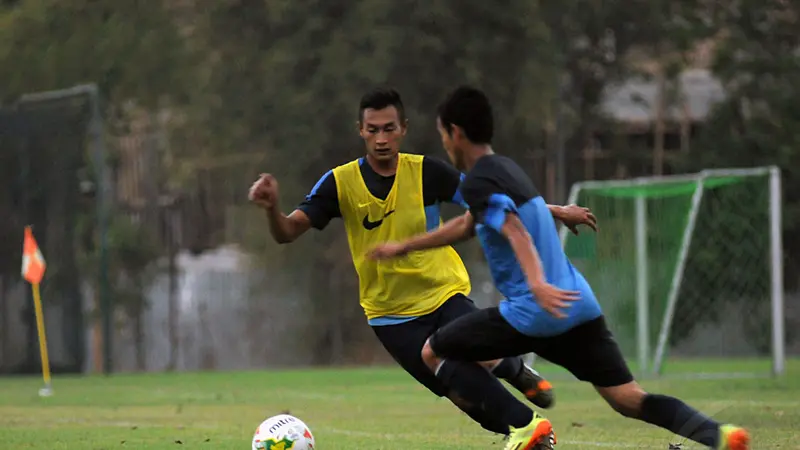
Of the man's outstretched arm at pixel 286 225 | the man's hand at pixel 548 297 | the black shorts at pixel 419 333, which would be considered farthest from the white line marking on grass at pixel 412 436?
the man's hand at pixel 548 297

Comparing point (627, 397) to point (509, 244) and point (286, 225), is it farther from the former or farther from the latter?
point (286, 225)

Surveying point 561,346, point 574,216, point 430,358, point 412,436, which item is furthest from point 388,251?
point 412,436

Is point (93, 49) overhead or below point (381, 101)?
overhead

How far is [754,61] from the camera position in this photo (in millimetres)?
32812

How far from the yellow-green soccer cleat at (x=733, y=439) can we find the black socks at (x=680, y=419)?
0.18 ft

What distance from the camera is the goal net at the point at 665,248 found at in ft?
67.2

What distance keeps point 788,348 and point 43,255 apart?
53.9 ft

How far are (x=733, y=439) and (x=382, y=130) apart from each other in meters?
2.96

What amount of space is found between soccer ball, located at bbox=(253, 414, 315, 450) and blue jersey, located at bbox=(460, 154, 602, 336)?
1967 mm

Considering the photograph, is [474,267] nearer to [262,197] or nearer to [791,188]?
[791,188]

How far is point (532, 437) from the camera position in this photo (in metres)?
7.62

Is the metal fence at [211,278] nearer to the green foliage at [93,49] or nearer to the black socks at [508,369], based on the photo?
the green foliage at [93,49]

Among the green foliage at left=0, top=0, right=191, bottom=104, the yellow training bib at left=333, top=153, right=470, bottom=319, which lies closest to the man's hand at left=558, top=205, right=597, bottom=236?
the yellow training bib at left=333, top=153, right=470, bottom=319

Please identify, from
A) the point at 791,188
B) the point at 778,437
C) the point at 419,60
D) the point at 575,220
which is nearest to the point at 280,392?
the point at 778,437
